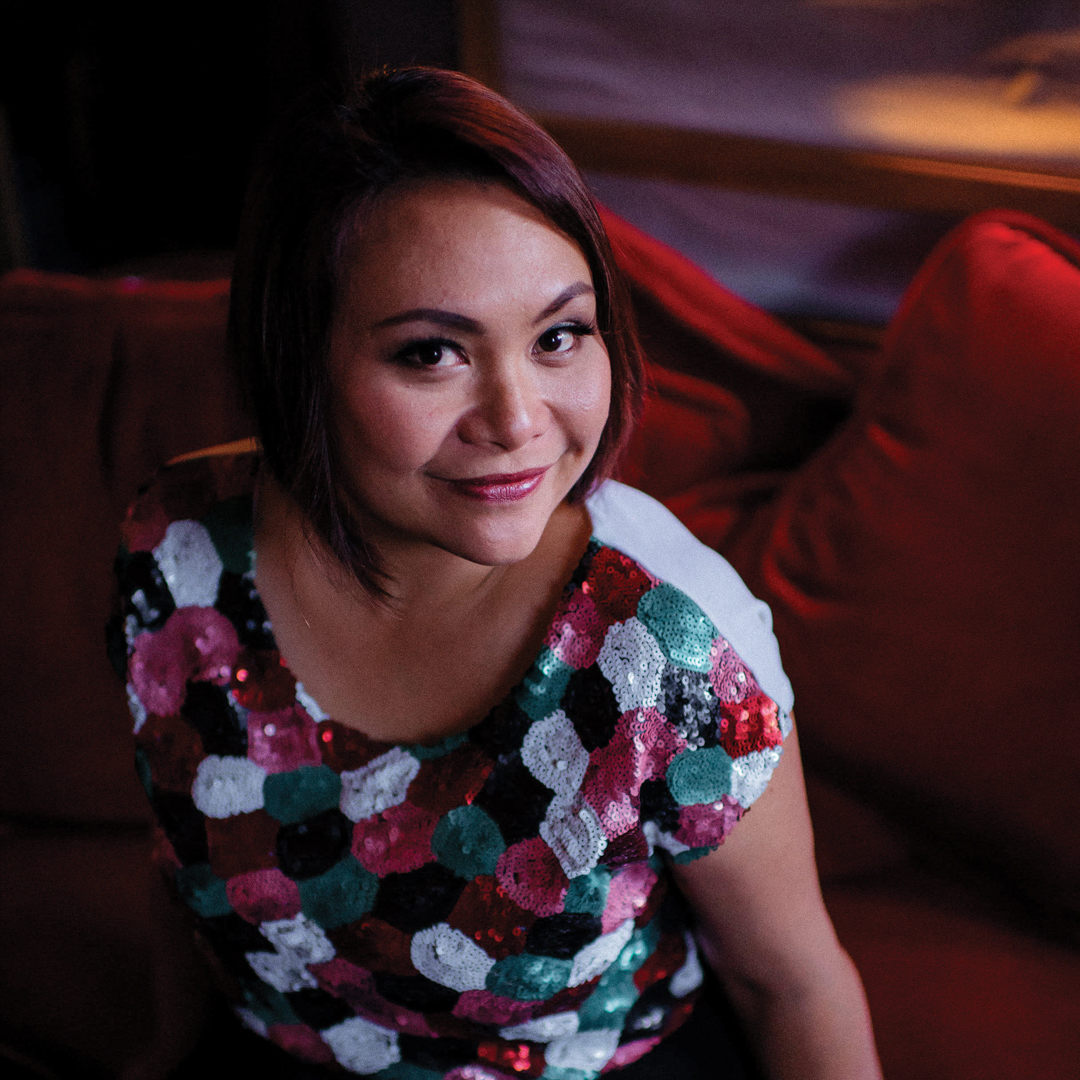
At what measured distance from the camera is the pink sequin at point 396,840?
2.66 feet

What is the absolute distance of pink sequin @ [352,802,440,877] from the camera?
0.81 meters

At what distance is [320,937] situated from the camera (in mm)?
854

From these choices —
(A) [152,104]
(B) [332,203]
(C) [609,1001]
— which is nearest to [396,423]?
(B) [332,203]

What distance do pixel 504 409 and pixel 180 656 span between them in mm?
443

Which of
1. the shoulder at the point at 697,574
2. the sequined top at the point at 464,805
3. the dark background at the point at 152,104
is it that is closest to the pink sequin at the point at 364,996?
the sequined top at the point at 464,805

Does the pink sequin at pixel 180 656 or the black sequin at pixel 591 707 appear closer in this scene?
the black sequin at pixel 591 707

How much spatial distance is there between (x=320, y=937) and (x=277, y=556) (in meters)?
0.35

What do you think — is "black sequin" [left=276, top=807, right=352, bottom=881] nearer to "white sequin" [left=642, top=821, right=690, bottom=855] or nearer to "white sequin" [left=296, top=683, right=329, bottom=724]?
"white sequin" [left=296, top=683, right=329, bottom=724]

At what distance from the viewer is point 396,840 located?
32.1 inches

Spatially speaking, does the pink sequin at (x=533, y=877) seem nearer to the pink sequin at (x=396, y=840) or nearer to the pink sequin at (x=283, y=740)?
the pink sequin at (x=396, y=840)

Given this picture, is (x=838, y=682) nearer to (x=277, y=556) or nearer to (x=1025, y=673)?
(x=1025, y=673)

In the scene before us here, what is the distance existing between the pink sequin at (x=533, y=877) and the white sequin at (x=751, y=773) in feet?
0.53

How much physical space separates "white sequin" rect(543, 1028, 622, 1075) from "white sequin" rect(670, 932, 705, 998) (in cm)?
7

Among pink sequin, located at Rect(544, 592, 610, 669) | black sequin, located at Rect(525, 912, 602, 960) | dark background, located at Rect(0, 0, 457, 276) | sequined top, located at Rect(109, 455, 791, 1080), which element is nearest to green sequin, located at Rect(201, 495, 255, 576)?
sequined top, located at Rect(109, 455, 791, 1080)
